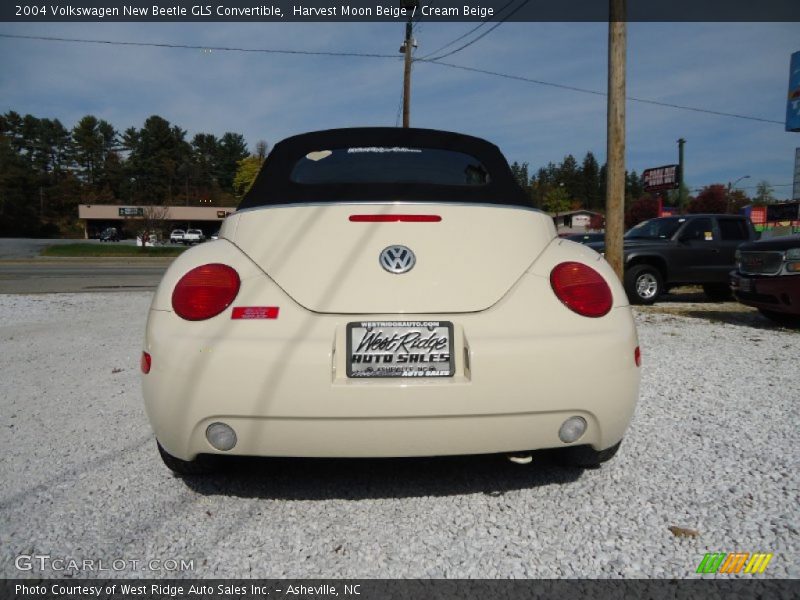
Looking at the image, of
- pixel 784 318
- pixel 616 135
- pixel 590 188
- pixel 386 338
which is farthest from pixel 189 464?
pixel 590 188

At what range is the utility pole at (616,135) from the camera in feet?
26.9

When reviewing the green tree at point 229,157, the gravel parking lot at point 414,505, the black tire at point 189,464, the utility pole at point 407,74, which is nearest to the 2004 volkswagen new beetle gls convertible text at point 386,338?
the black tire at point 189,464

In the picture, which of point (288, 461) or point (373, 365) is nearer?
point (373, 365)

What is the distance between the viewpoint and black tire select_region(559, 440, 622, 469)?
234 cm

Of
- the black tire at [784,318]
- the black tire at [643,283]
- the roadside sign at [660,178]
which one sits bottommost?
A: the black tire at [784,318]

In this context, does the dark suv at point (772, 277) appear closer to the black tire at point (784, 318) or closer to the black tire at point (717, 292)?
the black tire at point (784, 318)

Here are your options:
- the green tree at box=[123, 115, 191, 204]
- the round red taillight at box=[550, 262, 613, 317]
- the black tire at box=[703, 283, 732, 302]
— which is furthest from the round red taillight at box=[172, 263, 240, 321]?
the green tree at box=[123, 115, 191, 204]

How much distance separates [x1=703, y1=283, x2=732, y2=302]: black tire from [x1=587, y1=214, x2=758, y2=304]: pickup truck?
1.5 inches

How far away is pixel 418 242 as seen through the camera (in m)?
2.07

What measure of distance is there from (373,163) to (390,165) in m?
0.09

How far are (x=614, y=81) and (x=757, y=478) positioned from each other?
731 cm

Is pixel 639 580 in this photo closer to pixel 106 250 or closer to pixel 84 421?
pixel 84 421

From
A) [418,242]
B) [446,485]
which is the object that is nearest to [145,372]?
[418,242]

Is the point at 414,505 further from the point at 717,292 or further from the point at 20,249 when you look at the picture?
the point at 20,249
